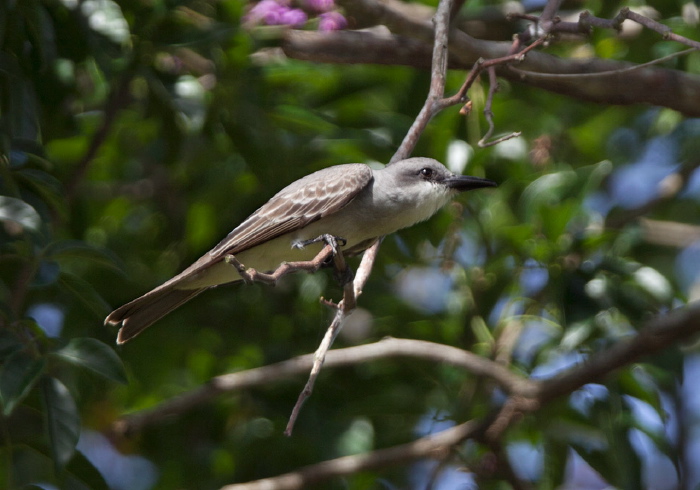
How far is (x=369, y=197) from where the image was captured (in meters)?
4.14

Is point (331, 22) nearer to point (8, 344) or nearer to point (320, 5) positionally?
point (320, 5)

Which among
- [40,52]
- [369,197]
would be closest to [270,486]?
[369,197]

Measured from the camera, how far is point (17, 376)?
9.64 feet

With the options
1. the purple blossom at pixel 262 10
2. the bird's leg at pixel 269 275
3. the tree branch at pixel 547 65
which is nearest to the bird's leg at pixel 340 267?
the bird's leg at pixel 269 275

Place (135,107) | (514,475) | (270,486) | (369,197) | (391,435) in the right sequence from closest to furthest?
1. (369,197)
2. (270,486)
3. (514,475)
4. (391,435)
5. (135,107)

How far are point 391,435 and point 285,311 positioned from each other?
0.97 metres

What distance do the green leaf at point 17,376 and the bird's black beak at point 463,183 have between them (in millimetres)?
2168

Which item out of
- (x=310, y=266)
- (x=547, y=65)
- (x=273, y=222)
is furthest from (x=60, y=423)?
(x=547, y=65)

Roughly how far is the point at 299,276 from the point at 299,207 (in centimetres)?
112

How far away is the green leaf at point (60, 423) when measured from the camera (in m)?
2.94

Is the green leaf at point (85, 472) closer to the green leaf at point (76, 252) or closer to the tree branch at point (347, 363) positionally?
the green leaf at point (76, 252)

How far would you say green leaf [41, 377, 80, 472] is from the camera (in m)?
2.94

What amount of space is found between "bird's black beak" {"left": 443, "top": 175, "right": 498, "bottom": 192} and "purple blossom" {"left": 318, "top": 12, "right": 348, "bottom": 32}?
111cm

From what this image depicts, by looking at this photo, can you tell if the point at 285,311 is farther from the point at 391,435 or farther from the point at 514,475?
the point at 514,475
